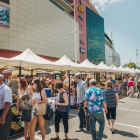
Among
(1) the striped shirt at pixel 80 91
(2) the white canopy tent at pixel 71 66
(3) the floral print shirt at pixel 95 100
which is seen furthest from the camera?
(2) the white canopy tent at pixel 71 66

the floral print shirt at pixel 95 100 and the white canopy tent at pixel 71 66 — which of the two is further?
the white canopy tent at pixel 71 66

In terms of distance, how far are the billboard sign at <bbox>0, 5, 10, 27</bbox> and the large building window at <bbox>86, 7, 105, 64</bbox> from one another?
131 feet

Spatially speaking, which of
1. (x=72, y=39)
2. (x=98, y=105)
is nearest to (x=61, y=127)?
(x=98, y=105)

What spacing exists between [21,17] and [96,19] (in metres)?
45.5

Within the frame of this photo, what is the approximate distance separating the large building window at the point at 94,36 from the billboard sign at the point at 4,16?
4000 cm

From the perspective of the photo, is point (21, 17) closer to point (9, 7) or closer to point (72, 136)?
point (9, 7)

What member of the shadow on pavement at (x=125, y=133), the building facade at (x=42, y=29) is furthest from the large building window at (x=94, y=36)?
the shadow on pavement at (x=125, y=133)

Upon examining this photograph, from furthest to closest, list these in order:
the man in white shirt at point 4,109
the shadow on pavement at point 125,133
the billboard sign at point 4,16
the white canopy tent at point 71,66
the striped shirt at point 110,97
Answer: the billboard sign at point 4,16
the white canopy tent at point 71,66
the striped shirt at point 110,97
the shadow on pavement at point 125,133
the man in white shirt at point 4,109

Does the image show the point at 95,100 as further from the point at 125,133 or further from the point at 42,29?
the point at 42,29

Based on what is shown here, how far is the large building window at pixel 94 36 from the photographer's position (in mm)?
62781

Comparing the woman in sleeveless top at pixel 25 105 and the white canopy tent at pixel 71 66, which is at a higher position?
the white canopy tent at pixel 71 66

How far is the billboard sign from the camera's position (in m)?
24.3

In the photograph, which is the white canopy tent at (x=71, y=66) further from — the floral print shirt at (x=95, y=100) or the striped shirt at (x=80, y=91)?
the floral print shirt at (x=95, y=100)

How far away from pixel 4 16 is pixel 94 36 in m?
46.8
